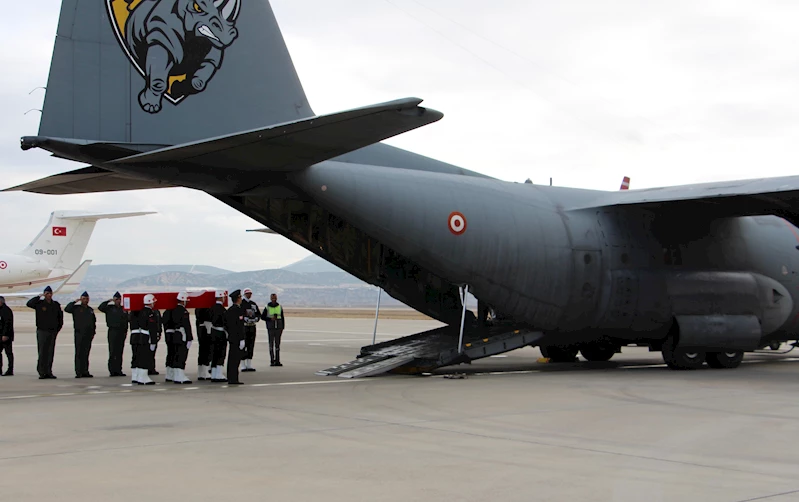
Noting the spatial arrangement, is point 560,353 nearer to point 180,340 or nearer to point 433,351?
point 433,351

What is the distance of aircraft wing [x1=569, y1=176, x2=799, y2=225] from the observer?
13875 mm

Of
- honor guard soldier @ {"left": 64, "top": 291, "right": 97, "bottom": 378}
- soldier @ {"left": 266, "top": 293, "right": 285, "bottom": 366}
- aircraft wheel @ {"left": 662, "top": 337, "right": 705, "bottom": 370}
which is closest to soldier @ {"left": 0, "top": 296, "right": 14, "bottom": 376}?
honor guard soldier @ {"left": 64, "top": 291, "right": 97, "bottom": 378}

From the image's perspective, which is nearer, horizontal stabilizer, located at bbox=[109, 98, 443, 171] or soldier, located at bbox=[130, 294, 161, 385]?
horizontal stabilizer, located at bbox=[109, 98, 443, 171]

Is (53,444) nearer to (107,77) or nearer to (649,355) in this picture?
(107,77)

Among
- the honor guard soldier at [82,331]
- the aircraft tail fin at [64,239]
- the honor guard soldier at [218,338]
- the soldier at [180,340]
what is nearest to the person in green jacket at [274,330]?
the honor guard soldier at [218,338]

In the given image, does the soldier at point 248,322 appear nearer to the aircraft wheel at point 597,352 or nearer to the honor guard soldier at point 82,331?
the honor guard soldier at point 82,331

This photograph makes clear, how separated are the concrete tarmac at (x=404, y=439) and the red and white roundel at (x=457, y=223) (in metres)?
2.57

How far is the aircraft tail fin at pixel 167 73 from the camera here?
10.9 meters

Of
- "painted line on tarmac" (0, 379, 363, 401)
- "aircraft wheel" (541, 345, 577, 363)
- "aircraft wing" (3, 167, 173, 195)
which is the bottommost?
"painted line on tarmac" (0, 379, 363, 401)

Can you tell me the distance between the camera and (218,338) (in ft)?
43.8

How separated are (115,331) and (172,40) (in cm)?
624

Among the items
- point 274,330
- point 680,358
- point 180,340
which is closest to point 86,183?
point 180,340

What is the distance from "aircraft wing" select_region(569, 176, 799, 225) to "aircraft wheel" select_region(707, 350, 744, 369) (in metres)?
2.90

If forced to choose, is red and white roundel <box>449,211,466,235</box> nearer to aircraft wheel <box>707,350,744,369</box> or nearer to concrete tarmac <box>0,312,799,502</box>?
concrete tarmac <box>0,312,799,502</box>
